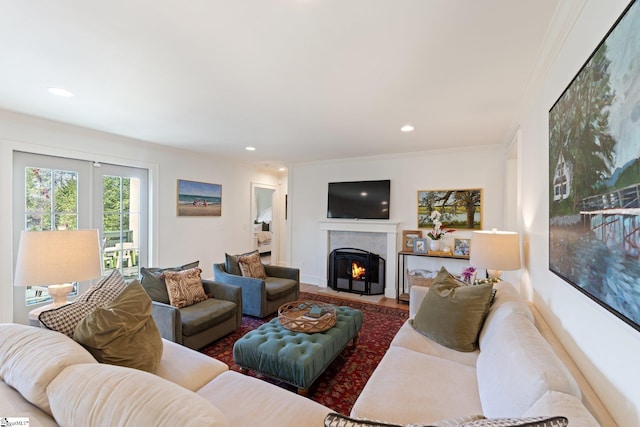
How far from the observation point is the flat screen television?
475cm

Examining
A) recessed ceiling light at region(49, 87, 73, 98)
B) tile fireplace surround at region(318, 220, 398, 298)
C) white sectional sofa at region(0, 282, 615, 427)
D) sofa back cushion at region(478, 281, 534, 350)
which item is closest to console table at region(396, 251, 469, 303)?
tile fireplace surround at region(318, 220, 398, 298)

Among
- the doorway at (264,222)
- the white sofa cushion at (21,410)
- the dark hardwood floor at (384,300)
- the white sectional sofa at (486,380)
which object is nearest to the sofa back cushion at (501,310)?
the white sectional sofa at (486,380)

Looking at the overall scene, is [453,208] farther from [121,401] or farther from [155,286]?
[121,401]

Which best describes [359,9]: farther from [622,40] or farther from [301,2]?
[622,40]

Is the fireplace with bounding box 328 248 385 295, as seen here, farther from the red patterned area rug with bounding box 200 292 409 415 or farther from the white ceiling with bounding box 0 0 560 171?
the white ceiling with bounding box 0 0 560 171

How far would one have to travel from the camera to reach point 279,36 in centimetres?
162

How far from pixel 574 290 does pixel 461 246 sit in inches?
123

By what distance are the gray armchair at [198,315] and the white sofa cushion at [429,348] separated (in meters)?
1.75

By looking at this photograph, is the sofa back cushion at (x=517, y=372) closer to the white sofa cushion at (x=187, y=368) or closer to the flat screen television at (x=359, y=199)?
the white sofa cushion at (x=187, y=368)

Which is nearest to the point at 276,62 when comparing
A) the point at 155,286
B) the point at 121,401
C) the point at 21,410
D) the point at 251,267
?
the point at 121,401

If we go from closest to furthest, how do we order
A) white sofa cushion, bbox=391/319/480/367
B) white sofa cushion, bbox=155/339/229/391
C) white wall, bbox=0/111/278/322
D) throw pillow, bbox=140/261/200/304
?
white sofa cushion, bbox=155/339/229/391, white sofa cushion, bbox=391/319/480/367, throw pillow, bbox=140/261/200/304, white wall, bbox=0/111/278/322

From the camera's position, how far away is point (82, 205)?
3.51 metres

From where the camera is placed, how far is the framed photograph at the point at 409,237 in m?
4.52

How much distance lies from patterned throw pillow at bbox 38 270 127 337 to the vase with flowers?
3.92 meters
